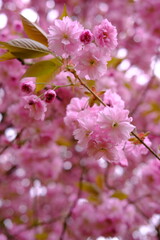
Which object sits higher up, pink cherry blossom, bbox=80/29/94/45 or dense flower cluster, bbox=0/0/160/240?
pink cherry blossom, bbox=80/29/94/45

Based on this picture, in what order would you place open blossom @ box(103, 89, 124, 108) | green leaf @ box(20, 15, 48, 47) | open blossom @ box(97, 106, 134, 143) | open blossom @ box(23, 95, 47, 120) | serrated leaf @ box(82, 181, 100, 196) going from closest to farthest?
open blossom @ box(97, 106, 134, 143)
open blossom @ box(23, 95, 47, 120)
open blossom @ box(103, 89, 124, 108)
green leaf @ box(20, 15, 48, 47)
serrated leaf @ box(82, 181, 100, 196)

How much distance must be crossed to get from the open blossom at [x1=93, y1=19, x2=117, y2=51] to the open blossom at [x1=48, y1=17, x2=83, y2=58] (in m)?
0.06

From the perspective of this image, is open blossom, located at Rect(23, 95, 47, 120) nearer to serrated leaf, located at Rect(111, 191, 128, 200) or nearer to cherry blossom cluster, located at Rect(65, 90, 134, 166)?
cherry blossom cluster, located at Rect(65, 90, 134, 166)

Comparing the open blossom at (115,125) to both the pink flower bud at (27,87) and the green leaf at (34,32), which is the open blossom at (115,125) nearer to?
the pink flower bud at (27,87)

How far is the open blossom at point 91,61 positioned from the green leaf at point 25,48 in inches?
8.7

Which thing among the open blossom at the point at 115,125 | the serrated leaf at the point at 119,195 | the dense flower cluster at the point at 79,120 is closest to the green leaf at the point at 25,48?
the dense flower cluster at the point at 79,120

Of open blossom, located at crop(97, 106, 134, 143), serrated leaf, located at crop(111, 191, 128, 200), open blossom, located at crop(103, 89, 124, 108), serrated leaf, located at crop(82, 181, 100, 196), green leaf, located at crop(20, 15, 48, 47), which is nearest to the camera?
open blossom, located at crop(97, 106, 134, 143)

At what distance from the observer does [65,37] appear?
120 cm

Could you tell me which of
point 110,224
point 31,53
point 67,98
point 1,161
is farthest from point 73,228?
point 31,53

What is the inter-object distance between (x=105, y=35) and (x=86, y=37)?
0.27 feet

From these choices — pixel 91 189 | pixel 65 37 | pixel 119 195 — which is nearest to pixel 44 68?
pixel 65 37

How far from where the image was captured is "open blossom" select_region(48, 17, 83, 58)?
1185 mm

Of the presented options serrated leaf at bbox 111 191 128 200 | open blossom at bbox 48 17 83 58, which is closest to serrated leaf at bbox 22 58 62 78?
open blossom at bbox 48 17 83 58

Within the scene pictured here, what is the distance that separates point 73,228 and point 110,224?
1.62 ft
